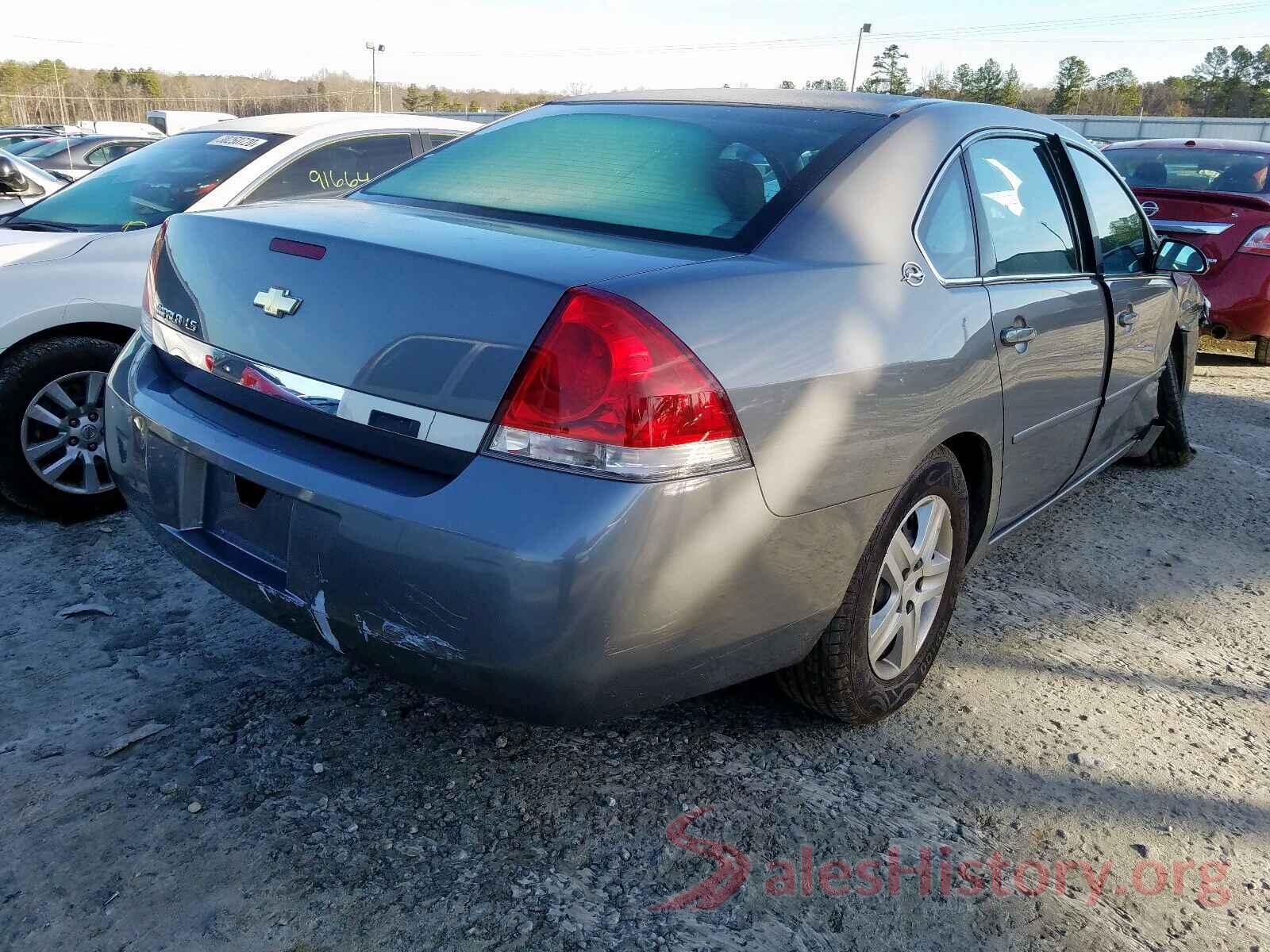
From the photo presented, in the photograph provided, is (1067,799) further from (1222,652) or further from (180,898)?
(180,898)

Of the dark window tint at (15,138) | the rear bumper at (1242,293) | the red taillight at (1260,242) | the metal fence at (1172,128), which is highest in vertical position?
the metal fence at (1172,128)

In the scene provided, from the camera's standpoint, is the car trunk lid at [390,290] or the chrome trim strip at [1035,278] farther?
the chrome trim strip at [1035,278]

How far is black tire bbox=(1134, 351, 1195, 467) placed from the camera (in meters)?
4.51

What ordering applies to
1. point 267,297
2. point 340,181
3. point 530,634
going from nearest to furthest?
point 530,634
point 267,297
point 340,181

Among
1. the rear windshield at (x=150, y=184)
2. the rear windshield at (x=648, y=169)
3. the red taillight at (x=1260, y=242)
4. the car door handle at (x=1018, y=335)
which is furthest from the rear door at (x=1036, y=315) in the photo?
the red taillight at (x=1260, y=242)

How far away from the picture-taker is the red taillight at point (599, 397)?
5.67 ft

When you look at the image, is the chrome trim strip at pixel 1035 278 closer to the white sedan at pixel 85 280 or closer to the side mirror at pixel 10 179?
the white sedan at pixel 85 280

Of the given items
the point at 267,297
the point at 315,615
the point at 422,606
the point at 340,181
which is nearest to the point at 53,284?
the point at 340,181

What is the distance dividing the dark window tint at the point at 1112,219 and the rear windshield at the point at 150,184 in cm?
338

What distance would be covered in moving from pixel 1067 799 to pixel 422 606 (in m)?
1.59

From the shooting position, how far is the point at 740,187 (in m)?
Result: 2.37

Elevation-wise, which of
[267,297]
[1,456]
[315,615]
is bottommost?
[1,456]

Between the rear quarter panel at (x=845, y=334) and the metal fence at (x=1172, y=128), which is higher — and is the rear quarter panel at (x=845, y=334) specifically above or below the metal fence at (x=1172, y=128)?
below

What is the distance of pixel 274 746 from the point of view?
236cm
